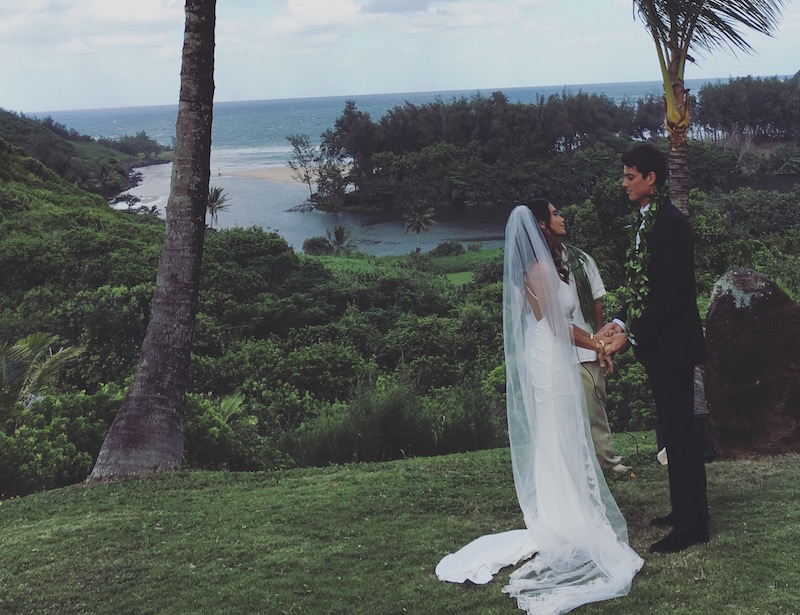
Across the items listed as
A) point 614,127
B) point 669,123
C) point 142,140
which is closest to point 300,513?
point 669,123

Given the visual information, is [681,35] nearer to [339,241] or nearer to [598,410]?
[598,410]

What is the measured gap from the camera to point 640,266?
4395 millimetres

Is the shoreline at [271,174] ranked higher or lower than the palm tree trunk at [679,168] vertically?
higher

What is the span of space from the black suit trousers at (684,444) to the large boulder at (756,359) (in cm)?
148

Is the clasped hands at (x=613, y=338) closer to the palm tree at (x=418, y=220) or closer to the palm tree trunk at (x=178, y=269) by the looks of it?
the palm tree trunk at (x=178, y=269)

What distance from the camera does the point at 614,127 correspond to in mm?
102688

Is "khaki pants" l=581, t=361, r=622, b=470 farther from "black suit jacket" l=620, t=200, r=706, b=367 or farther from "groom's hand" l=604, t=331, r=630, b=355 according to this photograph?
"black suit jacket" l=620, t=200, r=706, b=367

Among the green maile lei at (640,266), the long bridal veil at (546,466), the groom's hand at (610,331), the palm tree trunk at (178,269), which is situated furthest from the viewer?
the palm tree trunk at (178,269)

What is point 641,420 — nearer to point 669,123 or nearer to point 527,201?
point 669,123

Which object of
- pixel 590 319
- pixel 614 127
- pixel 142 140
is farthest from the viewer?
pixel 142 140

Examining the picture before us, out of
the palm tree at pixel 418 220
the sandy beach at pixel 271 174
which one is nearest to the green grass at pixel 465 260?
the palm tree at pixel 418 220

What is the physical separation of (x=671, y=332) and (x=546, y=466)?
1034 millimetres

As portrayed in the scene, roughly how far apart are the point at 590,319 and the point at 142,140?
163 meters

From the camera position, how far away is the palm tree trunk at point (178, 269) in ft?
23.0
